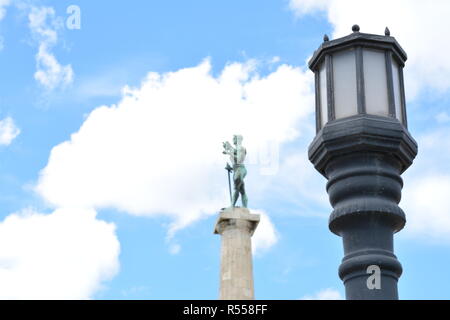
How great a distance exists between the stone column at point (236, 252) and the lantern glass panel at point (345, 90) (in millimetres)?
25633

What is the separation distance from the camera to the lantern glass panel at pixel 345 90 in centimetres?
508

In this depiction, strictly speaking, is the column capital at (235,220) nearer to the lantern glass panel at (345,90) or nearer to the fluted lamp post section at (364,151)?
the fluted lamp post section at (364,151)

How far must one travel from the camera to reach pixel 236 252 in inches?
1256

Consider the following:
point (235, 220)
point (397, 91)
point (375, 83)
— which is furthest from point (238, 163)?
point (375, 83)

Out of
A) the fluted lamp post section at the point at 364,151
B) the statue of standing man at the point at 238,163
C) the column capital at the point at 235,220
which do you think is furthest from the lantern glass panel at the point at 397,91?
the statue of standing man at the point at 238,163

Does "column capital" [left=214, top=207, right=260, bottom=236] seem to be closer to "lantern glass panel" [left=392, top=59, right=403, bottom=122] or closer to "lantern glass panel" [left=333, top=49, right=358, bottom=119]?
"lantern glass panel" [left=392, top=59, right=403, bottom=122]

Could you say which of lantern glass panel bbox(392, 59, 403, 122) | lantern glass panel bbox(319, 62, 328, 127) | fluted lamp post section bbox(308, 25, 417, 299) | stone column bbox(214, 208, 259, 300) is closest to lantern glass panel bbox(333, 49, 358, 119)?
fluted lamp post section bbox(308, 25, 417, 299)

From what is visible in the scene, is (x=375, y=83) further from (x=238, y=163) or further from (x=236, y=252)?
(x=238, y=163)

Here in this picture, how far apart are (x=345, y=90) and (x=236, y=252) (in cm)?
2706
